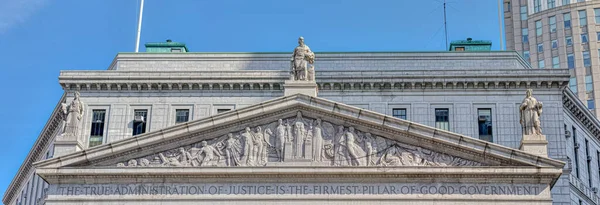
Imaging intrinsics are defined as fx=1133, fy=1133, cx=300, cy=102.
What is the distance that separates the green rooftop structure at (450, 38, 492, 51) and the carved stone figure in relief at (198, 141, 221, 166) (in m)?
29.8

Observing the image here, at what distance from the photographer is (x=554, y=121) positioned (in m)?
66.4

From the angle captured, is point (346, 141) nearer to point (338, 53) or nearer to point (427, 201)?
point (427, 201)

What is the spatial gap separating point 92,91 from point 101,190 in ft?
69.0

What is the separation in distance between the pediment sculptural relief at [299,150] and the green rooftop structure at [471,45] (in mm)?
27181

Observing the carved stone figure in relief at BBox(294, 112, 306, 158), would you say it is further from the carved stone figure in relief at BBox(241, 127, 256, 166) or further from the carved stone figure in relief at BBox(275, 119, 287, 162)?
the carved stone figure in relief at BBox(241, 127, 256, 166)

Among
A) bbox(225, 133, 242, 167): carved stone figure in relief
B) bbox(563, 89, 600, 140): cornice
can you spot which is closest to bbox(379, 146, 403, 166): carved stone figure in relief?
bbox(225, 133, 242, 167): carved stone figure in relief

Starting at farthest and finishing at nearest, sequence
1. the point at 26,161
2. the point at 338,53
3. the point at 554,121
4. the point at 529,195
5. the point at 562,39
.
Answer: the point at 562,39 < the point at 26,161 < the point at 338,53 < the point at 554,121 < the point at 529,195

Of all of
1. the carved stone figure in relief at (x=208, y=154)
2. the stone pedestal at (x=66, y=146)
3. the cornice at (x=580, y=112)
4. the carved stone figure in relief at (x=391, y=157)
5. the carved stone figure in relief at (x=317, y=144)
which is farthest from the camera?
the cornice at (x=580, y=112)

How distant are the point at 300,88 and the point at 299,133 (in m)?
2.25

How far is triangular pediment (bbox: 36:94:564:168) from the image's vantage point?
48125 millimetres

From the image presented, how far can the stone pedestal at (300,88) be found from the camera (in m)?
49.5

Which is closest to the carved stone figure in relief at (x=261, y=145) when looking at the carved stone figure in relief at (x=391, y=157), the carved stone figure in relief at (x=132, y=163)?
the carved stone figure in relief at (x=391, y=157)

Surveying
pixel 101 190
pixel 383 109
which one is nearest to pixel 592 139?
pixel 383 109

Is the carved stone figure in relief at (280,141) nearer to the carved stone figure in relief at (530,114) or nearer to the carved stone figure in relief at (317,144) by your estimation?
the carved stone figure in relief at (317,144)
